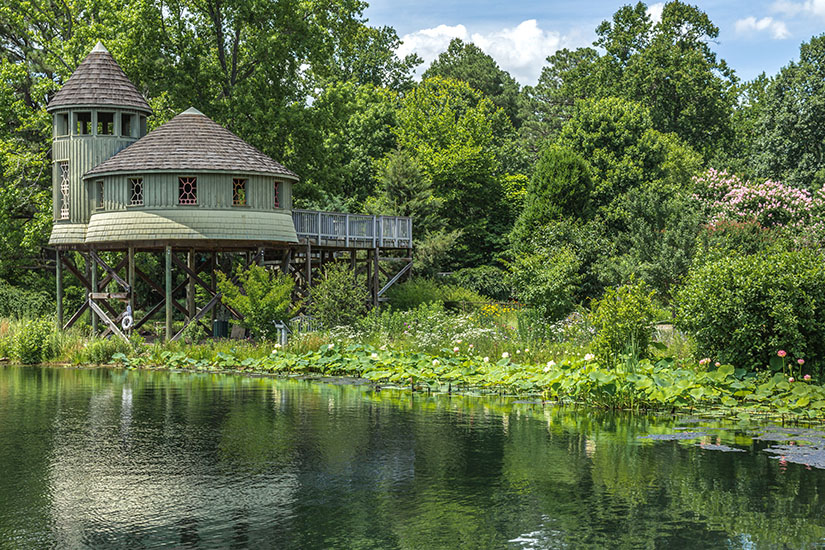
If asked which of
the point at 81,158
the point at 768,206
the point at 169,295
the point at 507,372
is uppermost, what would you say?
the point at 81,158

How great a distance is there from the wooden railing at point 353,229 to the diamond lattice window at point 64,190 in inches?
327

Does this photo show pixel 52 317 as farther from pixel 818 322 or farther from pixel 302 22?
pixel 818 322

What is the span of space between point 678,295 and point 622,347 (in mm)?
1577

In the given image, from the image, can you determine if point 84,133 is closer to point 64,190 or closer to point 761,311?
point 64,190

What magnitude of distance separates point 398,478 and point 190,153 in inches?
914

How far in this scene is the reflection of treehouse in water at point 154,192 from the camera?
32.0 m

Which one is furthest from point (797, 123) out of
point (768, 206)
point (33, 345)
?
point (33, 345)

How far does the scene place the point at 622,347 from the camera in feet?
62.3

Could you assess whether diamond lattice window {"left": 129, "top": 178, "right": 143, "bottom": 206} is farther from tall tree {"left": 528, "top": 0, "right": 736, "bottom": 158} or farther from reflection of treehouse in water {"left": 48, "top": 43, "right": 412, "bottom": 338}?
tall tree {"left": 528, "top": 0, "right": 736, "bottom": 158}

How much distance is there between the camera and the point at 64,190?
34.9 m

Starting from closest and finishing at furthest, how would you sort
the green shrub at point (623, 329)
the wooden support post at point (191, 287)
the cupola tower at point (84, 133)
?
the green shrub at point (623, 329) → the cupola tower at point (84, 133) → the wooden support post at point (191, 287)

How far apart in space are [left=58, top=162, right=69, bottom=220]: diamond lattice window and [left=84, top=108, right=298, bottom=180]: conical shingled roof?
1.98m

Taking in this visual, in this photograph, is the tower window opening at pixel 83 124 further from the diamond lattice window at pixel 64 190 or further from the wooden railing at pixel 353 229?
the wooden railing at pixel 353 229

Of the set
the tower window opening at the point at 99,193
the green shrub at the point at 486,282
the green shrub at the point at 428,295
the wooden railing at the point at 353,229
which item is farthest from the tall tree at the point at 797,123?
the tower window opening at the point at 99,193
